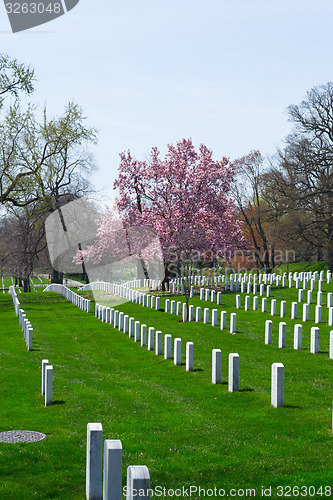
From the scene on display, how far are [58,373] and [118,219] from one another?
32779 mm

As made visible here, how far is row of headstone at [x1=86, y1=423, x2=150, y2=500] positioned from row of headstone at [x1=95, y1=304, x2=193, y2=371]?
8101 millimetres

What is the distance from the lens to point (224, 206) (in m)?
40.2

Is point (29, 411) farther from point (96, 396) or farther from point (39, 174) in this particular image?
point (39, 174)

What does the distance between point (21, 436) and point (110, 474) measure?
4.24 meters

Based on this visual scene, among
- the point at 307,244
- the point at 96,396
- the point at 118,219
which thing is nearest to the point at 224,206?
the point at 118,219

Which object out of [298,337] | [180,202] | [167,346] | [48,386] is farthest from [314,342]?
[180,202]

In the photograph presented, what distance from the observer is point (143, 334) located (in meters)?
19.7

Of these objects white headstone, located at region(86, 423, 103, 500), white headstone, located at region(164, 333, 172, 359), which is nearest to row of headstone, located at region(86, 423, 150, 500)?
white headstone, located at region(86, 423, 103, 500)

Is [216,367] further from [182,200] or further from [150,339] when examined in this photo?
[182,200]

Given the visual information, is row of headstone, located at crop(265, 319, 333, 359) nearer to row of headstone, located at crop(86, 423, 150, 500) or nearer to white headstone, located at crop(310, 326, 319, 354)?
Result: white headstone, located at crop(310, 326, 319, 354)

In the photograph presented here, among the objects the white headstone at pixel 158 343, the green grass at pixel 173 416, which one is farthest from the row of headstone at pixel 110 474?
the white headstone at pixel 158 343

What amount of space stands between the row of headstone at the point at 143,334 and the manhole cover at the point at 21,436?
227 inches

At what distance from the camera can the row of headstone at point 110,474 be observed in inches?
170

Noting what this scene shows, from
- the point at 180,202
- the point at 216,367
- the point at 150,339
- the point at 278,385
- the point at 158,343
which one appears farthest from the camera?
the point at 180,202
